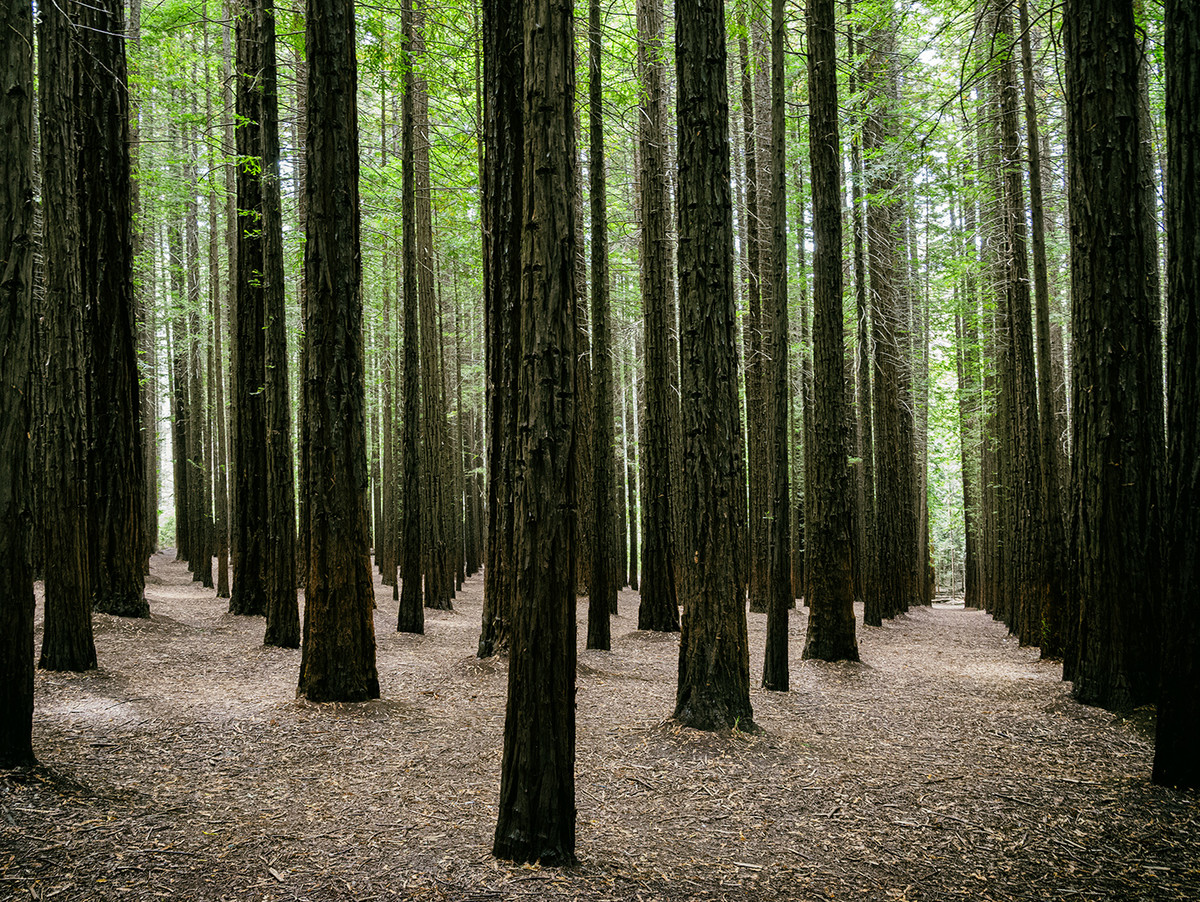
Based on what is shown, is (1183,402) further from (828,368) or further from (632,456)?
(632,456)

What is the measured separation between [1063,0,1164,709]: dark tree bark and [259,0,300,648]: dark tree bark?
8.47 meters

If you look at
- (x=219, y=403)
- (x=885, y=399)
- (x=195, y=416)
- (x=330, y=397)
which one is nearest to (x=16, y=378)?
(x=330, y=397)

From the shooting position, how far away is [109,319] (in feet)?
29.6

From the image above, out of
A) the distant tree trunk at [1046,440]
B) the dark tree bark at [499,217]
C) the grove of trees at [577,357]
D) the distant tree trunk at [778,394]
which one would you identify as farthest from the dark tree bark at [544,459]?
the distant tree trunk at [1046,440]

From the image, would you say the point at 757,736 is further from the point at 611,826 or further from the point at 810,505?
the point at 810,505

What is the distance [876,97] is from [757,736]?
1050 centimetres

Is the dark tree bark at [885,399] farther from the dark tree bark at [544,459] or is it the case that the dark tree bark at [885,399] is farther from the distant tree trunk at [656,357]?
the dark tree bark at [544,459]

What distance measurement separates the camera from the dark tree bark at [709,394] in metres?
5.65

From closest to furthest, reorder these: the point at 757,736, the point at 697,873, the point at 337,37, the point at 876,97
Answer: the point at 697,873, the point at 757,736, the point at 337,37, the point at 876,97

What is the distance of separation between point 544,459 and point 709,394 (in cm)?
267

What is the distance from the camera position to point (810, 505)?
30.2 feet

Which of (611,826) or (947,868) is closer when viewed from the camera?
(947,868)

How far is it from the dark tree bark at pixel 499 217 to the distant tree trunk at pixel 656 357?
4042mm

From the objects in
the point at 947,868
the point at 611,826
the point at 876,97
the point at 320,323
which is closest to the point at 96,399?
the point at 320,323
